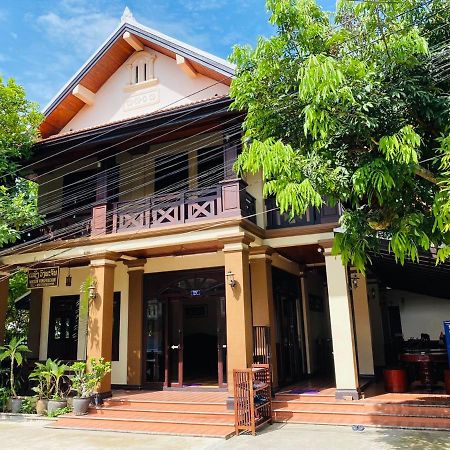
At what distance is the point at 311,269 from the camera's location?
12852 millimetres

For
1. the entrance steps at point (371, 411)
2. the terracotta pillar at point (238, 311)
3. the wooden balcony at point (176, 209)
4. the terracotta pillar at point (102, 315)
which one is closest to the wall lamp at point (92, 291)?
the terracotta pillar at point (102, 315)

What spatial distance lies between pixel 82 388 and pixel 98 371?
17.7 inches

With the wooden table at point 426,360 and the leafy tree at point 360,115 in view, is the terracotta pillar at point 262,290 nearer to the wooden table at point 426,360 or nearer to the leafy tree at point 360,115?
the wooden table at point 426,360

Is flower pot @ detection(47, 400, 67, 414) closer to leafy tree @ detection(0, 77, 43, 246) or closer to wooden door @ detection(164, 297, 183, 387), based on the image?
wooden door @ detection(164, 297, 183, 387)

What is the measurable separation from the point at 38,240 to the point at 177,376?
481 cm

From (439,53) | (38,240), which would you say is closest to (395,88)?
(439,53)

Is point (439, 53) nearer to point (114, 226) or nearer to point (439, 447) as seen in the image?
point (439, 447)

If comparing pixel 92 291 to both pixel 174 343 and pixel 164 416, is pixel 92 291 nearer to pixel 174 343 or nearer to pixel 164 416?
pixel 174 343

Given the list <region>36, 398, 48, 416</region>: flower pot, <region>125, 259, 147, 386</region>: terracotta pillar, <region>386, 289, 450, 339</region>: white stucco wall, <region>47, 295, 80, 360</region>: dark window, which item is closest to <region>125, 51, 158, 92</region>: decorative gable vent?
<region>125, 259, 147, 386</region>: terracotta pillar

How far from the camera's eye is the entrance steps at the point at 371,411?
7.23 m

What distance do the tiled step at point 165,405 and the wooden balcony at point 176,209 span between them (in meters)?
3.65

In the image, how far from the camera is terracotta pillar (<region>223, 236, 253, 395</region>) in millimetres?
8109

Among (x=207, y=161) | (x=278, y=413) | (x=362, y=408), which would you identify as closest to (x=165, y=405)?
(x=278, y=413)

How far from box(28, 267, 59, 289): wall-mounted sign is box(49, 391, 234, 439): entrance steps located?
317 cm
